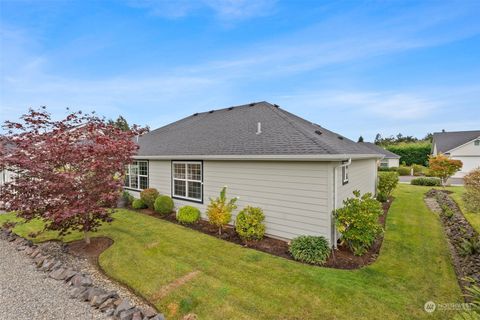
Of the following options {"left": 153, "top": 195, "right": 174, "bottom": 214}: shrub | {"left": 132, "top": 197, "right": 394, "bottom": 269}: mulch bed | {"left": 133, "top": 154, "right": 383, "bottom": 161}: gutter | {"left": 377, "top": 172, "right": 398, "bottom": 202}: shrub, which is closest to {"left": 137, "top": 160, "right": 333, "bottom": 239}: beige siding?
{"left": 133, "top": 154, "right": 383, "bottom": 161}: gutter

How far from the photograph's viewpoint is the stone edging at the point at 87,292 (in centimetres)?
357

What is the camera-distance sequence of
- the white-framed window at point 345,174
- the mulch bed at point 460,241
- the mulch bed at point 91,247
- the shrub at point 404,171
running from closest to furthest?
the mulch bed at point 460,241 < the mulch bed at point 91,247 < the white-framed window at point 345,174 < the shrub at point 404,171

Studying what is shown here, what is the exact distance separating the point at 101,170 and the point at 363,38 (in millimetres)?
11899

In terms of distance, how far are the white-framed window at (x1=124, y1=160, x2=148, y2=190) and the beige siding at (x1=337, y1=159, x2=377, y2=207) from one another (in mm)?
9139

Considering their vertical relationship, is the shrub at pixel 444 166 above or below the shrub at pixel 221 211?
above

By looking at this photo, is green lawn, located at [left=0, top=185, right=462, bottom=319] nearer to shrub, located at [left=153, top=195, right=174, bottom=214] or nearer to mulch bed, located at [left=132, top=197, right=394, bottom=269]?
mulch bed, located at [left=132, top=197, right=394, bottom=269]

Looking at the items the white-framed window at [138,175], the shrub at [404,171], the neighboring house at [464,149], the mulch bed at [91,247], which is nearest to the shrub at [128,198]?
the white-framed window at [138,175]

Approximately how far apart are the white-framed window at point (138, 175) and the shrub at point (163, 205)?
2.39 m

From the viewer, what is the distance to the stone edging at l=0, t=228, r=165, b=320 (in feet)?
11.7

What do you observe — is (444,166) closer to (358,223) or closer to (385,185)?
(385,185)

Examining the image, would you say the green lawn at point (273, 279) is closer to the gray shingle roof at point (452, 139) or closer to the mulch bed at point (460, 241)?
the mulch bed at point (460, 241)

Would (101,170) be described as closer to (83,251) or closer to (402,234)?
(83,251)

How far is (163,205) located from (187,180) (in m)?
1.48

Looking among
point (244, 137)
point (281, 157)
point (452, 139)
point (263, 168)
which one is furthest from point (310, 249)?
point (452, 139)
